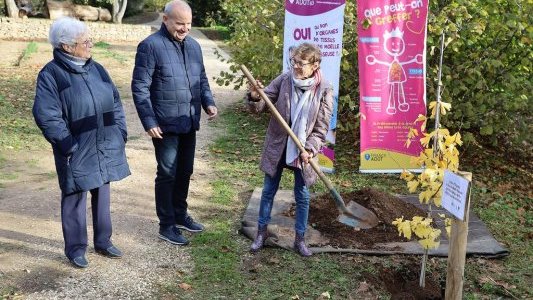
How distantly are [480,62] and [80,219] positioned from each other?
5042mm

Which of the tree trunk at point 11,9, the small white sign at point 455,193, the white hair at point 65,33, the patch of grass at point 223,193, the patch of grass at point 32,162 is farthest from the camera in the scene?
the tree trunk at point 11,9

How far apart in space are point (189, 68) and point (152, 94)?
0.35 metres

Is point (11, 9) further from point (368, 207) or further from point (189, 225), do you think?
point (368, 207)

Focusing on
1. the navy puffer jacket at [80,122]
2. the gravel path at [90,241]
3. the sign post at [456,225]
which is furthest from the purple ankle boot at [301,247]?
the navy puffer jacket at [80,122]

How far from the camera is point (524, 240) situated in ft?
17.0

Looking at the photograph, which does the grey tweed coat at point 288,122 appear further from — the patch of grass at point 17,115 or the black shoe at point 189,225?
the patch of grass at point 17,115

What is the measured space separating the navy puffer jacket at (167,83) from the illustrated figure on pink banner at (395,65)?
2.70 m

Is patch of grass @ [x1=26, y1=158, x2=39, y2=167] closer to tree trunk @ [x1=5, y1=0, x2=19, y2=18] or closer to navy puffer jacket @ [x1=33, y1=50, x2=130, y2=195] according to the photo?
navy puffer jacket @ [x1=33, y1=50, x2=130, y2=195]

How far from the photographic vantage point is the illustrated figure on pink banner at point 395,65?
6.51 m

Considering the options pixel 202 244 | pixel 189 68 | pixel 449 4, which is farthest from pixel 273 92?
pixel 449 4

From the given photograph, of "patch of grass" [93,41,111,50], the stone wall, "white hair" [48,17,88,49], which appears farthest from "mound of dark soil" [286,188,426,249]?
the stone wall

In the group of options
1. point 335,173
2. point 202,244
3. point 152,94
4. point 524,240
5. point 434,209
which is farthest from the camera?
point 335,173

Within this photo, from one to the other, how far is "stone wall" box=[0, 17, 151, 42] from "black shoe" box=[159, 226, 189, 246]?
53.1 feet

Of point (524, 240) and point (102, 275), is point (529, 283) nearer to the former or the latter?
point (524, 240)
